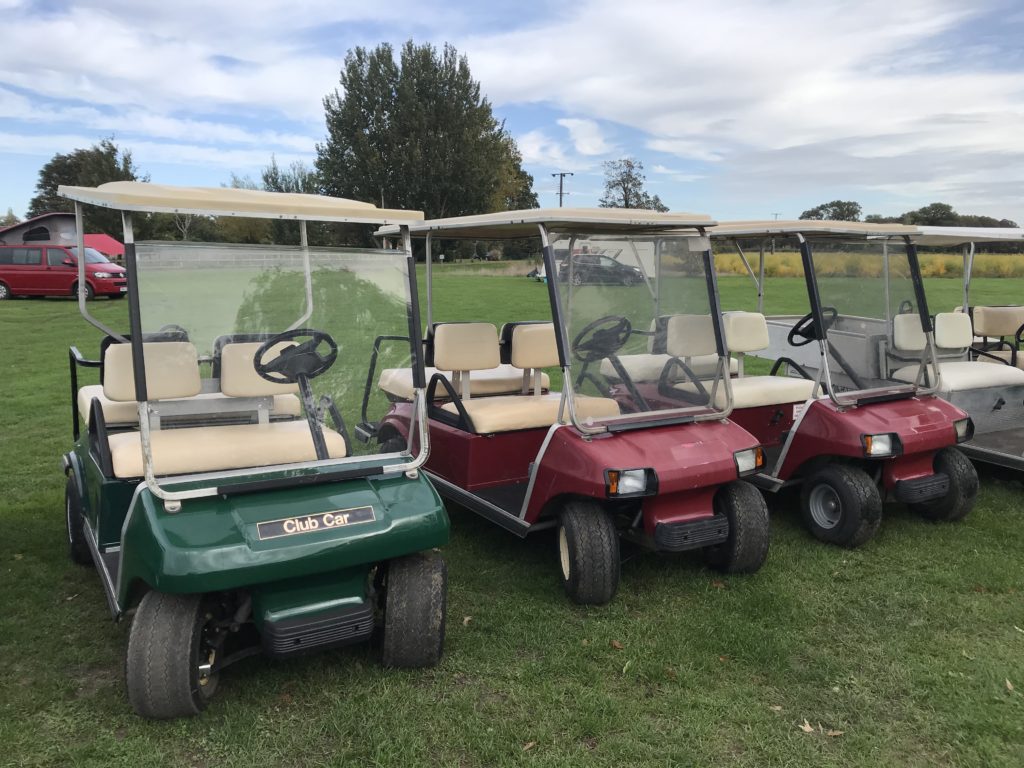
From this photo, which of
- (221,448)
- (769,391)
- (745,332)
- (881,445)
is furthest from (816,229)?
(221,448)

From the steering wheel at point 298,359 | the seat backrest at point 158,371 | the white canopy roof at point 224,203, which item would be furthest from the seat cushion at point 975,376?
the seat backrest at point 158,371

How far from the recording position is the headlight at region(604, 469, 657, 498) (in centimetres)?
351

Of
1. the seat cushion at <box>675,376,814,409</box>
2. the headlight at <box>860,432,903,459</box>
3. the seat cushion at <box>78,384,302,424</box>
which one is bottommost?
the headlight at <box>860,432,903,459</box>

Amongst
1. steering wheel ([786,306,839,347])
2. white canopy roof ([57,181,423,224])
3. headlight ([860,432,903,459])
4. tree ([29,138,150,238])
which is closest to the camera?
white canopy roof ([57,181,423,224])

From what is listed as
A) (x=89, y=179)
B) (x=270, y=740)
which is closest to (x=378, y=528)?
(x=270, y=740)

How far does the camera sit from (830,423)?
453 centimetres

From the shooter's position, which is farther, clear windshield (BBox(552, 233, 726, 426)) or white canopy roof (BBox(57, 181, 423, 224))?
clear windshield (BBox(552, 233, 726, 426))

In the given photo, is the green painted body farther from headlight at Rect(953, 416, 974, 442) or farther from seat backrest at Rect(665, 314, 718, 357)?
headlight at Rect(953, 416, 974, 442)

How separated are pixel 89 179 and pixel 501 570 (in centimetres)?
4230

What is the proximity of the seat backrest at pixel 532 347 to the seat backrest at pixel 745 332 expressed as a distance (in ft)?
4.40

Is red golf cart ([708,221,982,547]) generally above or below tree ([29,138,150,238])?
below

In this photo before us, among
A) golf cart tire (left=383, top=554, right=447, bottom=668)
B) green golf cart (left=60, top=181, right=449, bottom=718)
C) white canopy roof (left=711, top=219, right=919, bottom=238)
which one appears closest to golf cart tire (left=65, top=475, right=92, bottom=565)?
green golf cart (left=60, top=181, right=449, bottom=718)

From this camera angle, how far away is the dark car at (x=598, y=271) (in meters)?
3.91

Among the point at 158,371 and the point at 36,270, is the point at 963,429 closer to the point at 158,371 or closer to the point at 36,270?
the point at 158,371
